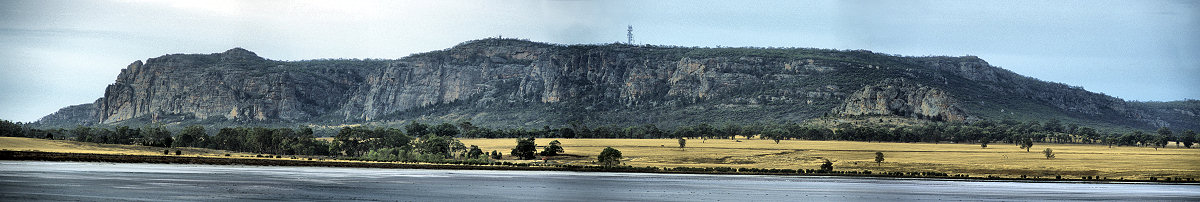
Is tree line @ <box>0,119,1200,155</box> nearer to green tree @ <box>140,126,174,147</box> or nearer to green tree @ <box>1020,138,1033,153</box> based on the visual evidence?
green tree @ <box>140,126,174,147</box>

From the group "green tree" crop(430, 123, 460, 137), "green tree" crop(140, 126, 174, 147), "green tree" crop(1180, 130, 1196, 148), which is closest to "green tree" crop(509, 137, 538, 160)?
"green tree" crop(430, 123, 460, 137)

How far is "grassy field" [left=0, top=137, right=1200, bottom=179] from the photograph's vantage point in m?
105

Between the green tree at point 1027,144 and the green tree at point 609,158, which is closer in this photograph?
the green tree at point 609,158

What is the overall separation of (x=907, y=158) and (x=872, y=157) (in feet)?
13.0

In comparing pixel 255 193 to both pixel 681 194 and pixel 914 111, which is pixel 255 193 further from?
pixel 914 111

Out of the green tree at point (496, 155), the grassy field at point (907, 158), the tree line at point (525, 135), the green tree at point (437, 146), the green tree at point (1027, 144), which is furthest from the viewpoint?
the tree line at point (525, 135)

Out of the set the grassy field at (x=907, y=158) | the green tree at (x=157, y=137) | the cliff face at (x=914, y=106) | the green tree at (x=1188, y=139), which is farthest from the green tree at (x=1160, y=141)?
the green tree at (x=157, y=137)

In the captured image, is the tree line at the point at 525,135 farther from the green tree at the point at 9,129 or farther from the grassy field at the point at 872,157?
the grassy field at the point at 872,157

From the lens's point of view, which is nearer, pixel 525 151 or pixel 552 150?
pixel 525 151

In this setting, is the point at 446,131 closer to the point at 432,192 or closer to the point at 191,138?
the point at 191,138

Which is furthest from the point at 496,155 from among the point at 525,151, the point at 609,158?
the point at 609,158

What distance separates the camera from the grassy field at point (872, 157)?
346 ft

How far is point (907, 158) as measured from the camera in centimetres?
12131

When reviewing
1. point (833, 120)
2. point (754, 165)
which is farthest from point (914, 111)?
point (754, 165)
